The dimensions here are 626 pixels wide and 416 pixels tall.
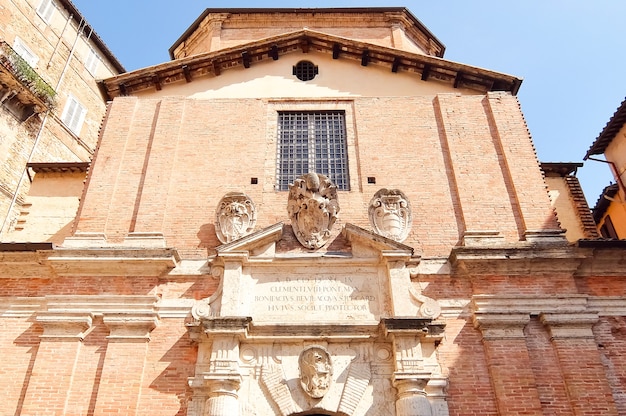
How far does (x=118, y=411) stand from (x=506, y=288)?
21.2ft

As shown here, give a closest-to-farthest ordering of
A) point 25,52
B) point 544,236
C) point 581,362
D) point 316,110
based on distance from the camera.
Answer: point 581,362
point 544,236
point 316,110
point 25,52

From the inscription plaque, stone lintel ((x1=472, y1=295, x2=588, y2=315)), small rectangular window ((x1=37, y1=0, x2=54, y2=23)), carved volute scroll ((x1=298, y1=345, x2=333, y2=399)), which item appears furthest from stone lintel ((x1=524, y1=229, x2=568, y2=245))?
small rectangular window ((x1=37, y1=0, x2=54, y2=23))

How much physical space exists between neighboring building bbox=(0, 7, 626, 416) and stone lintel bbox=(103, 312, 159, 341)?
0.03m

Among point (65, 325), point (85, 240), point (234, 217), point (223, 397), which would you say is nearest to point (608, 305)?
point (223, 397)

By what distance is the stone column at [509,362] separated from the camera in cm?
738

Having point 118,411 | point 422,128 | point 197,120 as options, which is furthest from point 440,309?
point 197,120

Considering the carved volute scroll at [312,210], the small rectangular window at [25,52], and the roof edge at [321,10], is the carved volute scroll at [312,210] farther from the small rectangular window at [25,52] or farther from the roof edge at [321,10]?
the small rectangular window at [25,52]

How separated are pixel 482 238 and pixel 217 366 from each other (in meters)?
5.08

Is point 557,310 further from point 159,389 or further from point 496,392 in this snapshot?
point 159,389

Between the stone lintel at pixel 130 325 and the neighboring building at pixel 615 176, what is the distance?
14.5 meters

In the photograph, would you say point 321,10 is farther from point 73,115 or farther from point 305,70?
point 73,115

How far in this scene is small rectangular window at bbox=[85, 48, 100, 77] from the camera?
24.2m

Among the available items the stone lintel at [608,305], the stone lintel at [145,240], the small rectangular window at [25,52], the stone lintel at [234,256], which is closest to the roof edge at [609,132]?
the stone lintel at [608,305]

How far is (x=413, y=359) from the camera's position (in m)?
7.62
